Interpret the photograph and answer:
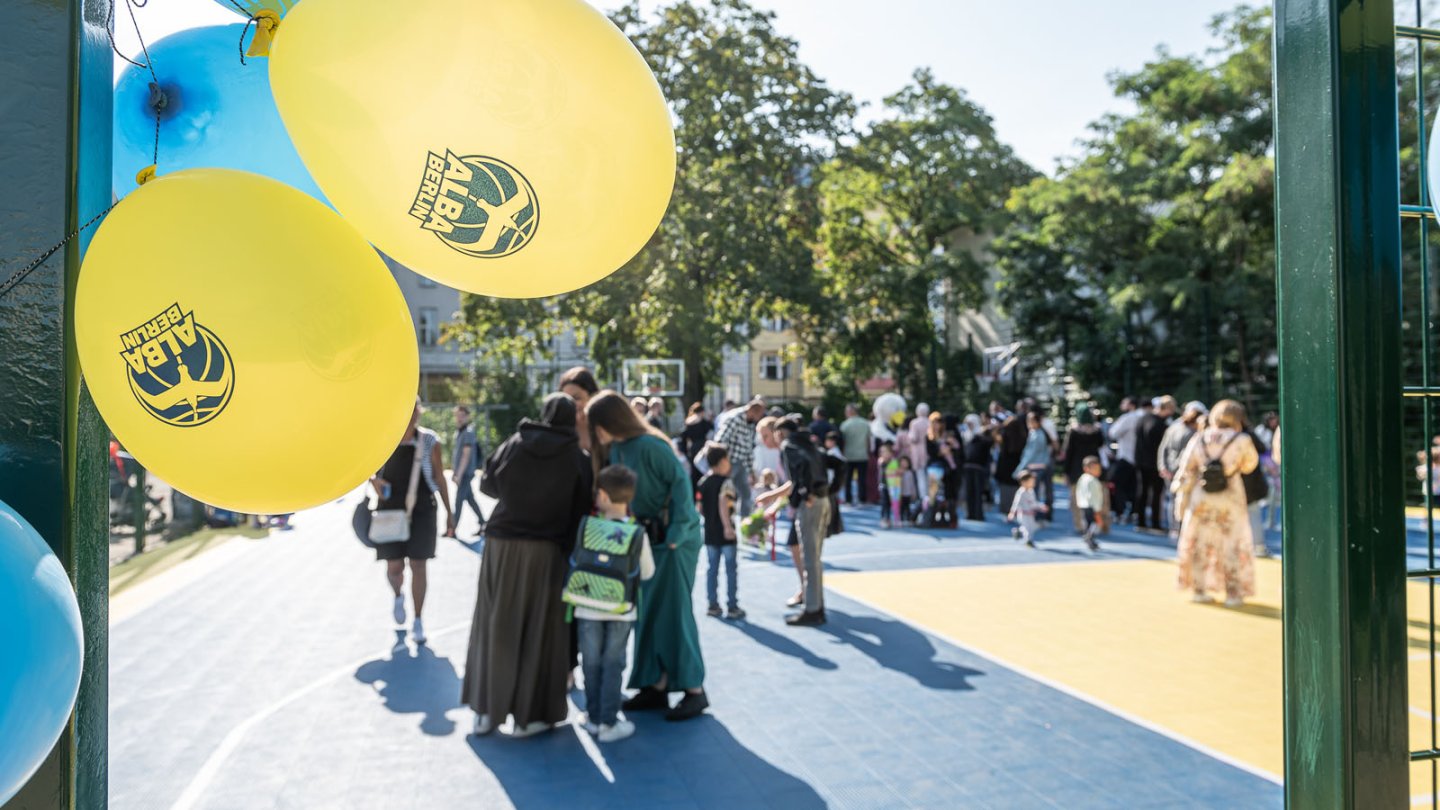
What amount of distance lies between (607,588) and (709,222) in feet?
58.6

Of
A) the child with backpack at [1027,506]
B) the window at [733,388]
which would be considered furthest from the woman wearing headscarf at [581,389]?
the window at [733,388]

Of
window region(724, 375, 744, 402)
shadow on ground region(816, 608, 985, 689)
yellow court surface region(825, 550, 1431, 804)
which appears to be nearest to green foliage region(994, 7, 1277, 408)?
yellow court surface region(825, 550, 1431, 804)

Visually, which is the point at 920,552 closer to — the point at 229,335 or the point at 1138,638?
the point at 1138,638

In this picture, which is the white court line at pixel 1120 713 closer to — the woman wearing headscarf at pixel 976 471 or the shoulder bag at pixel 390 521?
the shoulder bag at pixel 390 521

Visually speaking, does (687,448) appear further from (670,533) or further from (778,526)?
(670,533)

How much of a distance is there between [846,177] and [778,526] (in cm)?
1889

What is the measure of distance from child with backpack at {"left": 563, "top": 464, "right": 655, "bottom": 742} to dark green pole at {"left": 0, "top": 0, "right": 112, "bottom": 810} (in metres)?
3.13

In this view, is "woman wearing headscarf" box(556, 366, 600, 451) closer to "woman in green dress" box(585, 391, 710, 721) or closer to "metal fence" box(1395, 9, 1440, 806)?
"woman in green dress" box(585, 391, 710, 721)

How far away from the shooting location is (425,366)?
5294 centimetres

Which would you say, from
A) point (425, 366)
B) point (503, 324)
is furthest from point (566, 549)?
point (425, 366)

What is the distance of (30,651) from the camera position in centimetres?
136

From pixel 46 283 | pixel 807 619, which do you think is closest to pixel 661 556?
pixel 807 619

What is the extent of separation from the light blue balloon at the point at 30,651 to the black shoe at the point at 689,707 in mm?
4295

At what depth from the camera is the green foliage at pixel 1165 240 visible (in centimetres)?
2350
